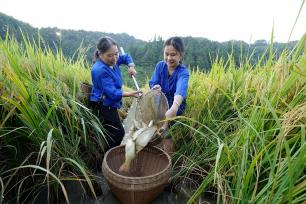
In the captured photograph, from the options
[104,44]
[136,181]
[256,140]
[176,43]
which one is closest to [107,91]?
[104,44]

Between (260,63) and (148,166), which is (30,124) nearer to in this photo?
(148,166)

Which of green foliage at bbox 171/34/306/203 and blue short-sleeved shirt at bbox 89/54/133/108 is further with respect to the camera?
blue short-sleeved shirt at bbox 89/54/133/108

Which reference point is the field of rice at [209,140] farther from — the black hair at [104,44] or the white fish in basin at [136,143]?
the black hair at [104,44]

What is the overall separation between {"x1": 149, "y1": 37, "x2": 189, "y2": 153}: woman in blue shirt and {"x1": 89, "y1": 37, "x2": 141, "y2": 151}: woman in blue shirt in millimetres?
320

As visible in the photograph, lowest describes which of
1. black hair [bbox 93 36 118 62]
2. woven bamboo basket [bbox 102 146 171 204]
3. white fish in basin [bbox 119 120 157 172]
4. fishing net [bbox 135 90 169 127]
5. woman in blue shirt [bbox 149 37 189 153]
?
woven bamboo basket [bbox 102 146 171 204]

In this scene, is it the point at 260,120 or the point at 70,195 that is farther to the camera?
the point at 70,195

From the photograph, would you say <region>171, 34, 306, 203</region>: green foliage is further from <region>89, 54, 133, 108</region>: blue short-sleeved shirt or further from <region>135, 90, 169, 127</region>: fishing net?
<region>89, 54, 133, 108</region>: blue short-sleeved shirt

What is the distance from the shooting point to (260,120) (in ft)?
4.60

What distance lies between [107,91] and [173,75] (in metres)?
0.68

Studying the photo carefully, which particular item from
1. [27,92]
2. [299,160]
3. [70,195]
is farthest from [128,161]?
[299,160]

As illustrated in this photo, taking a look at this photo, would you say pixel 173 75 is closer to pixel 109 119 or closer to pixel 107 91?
pixel 107 91

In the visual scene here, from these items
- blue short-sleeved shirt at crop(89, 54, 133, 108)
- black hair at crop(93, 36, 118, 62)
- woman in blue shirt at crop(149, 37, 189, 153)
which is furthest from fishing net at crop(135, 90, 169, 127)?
black hair at crop(93, 36, 118, 62)

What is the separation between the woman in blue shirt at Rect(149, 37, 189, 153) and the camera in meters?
2.35

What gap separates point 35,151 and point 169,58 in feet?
4.84
